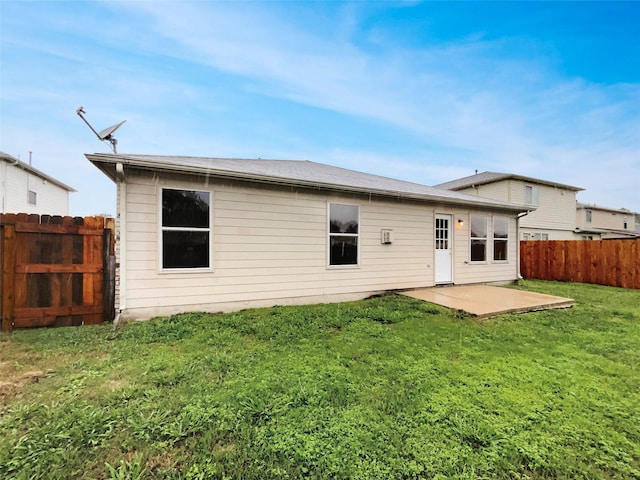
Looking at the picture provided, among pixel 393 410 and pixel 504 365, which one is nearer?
pixel 393 410

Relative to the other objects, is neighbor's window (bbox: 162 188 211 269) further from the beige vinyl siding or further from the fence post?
the fence post

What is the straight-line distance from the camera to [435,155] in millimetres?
20141

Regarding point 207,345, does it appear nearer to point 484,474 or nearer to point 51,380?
point 51,380

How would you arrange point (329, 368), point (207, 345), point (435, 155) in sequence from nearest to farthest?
1. point (329, 368)
2. point (207, 345)
3. point (435, 155)

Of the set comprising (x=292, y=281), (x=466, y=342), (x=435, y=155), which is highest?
(x=435, y=155)

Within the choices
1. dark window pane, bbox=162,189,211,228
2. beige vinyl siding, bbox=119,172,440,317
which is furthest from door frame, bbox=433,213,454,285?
dark window pane, bbox=162,189,211,228

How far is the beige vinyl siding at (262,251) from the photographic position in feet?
15.9

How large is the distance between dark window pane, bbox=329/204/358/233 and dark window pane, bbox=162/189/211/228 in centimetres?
272

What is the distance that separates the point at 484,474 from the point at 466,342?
2499mm

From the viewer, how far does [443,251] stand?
8.09 meters

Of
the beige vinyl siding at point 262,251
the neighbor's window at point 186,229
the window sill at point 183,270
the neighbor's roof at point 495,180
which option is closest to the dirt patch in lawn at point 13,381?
the beige vinyl siding at point 262,251

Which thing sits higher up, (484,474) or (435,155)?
(435,155)

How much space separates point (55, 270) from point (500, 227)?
36.3ft

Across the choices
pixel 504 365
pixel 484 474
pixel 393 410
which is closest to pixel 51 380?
pixel 393 410
